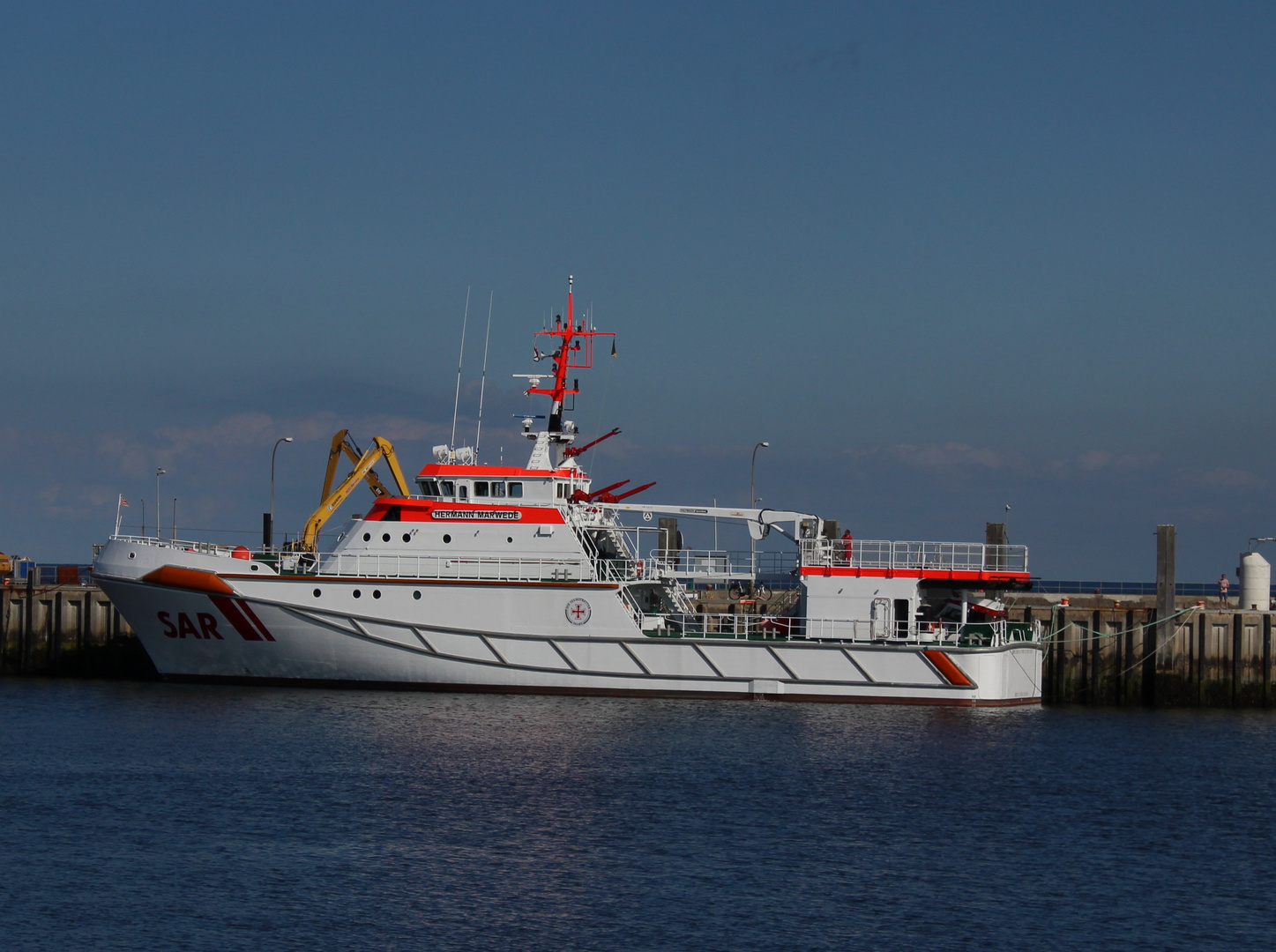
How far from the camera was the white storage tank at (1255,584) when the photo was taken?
32188 mm

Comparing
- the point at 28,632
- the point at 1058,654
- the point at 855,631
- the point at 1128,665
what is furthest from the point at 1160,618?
the point at 28,632

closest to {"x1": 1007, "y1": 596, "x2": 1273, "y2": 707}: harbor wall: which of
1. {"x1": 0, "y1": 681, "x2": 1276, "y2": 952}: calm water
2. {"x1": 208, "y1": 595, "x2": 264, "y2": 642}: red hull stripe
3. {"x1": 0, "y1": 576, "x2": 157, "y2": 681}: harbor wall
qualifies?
{"x1": 0, "y1": 681, "x2": 1276, "y2": 952}: calm water

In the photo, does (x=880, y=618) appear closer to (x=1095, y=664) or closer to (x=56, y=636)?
(x=1095, y=664)

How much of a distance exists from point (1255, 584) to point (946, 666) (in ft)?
30.9

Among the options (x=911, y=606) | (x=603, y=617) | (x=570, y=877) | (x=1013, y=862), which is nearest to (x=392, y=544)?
(x=603, y=617)

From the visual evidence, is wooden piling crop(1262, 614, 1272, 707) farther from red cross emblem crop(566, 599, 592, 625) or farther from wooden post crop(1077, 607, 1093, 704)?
red cross emblem crop(566, 599, 592, 625)

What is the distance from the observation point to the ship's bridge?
28.9 m

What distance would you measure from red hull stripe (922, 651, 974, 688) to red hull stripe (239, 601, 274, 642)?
44.9 feet

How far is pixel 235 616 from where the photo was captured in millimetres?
28031

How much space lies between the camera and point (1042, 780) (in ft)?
72.2

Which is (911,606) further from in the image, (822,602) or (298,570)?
(298,570)

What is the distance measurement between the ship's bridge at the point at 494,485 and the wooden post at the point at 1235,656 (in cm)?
1541

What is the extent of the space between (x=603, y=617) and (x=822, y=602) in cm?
479

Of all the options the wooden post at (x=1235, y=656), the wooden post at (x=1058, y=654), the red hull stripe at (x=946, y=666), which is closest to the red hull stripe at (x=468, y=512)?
the red hull stripe at (x=946, y=666)
